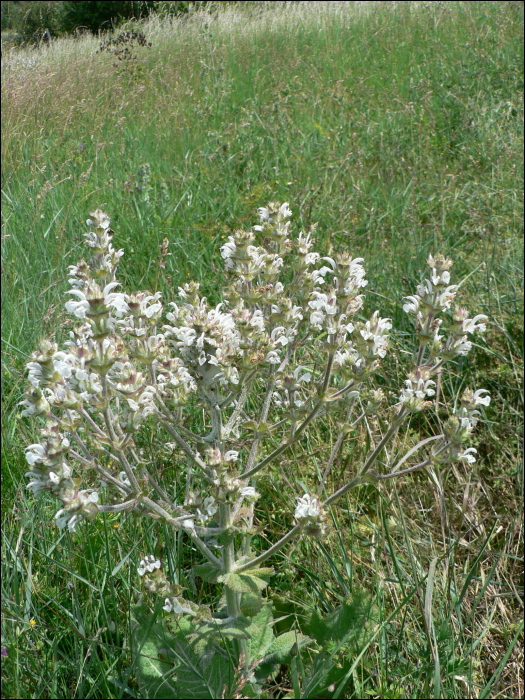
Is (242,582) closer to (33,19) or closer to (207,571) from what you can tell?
(207,571)

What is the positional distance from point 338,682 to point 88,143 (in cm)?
399

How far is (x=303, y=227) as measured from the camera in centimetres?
391

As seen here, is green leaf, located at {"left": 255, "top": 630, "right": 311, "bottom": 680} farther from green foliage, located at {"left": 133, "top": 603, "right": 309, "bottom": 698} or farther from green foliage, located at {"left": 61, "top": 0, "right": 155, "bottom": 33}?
green foliage, located at {"left": 61, "top": 0, "right": 155, "bottom": 33}

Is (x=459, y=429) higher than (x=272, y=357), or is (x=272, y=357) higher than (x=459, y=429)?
(x=272, y=357)

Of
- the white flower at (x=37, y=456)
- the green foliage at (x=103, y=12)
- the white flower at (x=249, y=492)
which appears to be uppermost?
the green foliage at (x=103, y=12)

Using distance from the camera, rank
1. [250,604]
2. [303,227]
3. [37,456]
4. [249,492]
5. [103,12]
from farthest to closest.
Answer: [103,12]
[303,227]
[250,604]
[249,492]
[37,456]

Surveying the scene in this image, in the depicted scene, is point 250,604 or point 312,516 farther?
point 250,604

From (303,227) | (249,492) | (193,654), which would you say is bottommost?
(193,654)

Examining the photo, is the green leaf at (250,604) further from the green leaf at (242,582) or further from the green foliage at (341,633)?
the green foliage at (341,633)

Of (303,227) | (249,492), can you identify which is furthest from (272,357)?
(303,227)

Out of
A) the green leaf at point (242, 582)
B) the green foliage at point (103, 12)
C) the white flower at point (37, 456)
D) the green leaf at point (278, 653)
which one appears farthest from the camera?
the green foliage at point (103, 12)

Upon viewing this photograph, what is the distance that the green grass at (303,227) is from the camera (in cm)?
195

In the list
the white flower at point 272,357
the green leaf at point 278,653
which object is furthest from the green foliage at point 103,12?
the green leaf at point 278,653

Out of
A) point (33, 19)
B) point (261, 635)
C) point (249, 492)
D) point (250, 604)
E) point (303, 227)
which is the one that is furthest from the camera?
point (303, 227)
